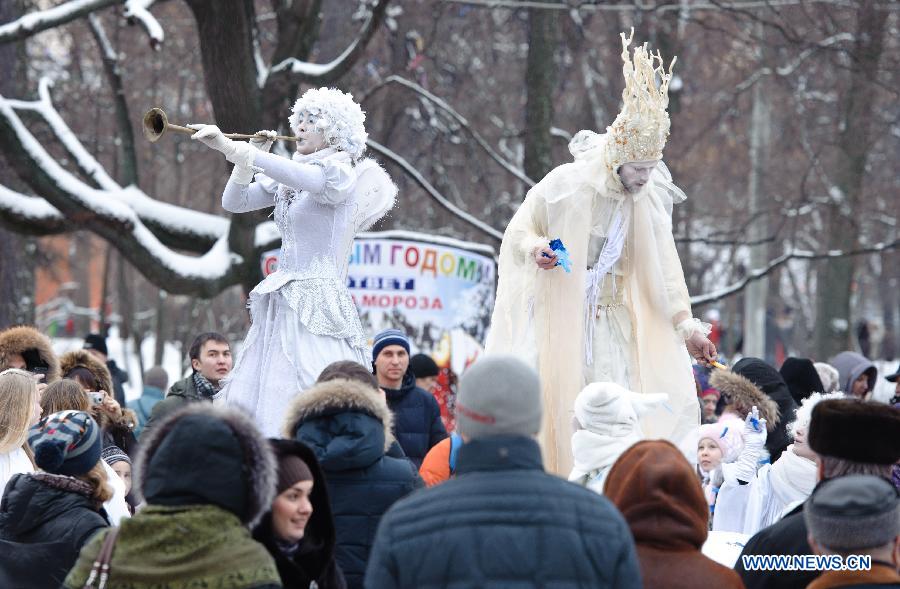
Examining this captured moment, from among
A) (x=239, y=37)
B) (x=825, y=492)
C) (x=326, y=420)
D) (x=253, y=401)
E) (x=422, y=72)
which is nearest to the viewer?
(x=825, y=492)

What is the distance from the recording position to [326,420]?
4.54 m

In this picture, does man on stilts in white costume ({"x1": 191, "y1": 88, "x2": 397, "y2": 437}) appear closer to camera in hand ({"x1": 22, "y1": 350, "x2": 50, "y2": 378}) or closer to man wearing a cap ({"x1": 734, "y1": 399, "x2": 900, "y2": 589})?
camera in hand ({"x1": 22, "y1": 350, "x2": 50, "y2": 378})

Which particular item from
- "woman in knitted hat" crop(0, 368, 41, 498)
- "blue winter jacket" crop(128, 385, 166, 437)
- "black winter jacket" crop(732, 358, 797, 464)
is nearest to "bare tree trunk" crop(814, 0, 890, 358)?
"black winter jacket" crop(732, 358, 797, 464)

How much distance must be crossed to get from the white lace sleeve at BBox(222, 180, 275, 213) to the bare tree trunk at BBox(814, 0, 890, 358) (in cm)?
959

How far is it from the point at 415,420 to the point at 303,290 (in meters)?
1.09

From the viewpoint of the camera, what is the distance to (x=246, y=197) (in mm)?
6645

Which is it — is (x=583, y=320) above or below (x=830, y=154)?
below

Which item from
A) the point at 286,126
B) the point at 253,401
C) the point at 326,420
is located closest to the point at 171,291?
the point at 286,126

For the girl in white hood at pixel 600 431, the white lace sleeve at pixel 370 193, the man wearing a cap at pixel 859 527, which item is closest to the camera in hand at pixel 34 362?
the white lace sleeve at pixel 370 193

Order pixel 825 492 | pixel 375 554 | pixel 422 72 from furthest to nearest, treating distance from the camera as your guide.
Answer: pixel 422 72, pixel 825 492, pixel 375 554

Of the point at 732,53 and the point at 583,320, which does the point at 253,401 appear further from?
the point at 732,53

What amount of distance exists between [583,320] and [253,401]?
1.67 meters

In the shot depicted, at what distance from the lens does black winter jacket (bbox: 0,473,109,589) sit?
14.7ft

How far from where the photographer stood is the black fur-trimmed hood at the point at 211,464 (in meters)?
3.39
